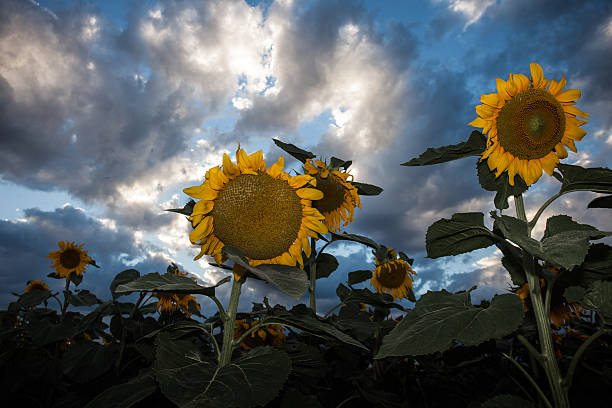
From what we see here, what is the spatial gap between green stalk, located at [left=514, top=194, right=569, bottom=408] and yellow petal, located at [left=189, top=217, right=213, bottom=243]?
6.78 ft

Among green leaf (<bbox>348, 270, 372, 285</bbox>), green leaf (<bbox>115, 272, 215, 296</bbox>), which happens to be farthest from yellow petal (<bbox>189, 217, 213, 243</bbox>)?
green leaf (<bbox>348, 270, 372, 285</bbox>)

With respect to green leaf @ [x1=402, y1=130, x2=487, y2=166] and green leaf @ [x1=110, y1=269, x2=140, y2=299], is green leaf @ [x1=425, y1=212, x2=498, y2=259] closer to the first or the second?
green leaf @ [x1=402, y1=130, x2=487, y2=166]

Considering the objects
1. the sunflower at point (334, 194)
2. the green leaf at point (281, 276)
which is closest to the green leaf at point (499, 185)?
the sunflower at point (334, 194)

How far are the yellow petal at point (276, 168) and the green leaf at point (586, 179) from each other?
1.91 meters

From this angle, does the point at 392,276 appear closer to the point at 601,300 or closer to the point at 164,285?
the point at 601,300

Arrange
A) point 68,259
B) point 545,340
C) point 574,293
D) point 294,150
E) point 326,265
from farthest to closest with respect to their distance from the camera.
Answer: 1. point 68,259
2. point 326,265
3. point 294,150
4. point 574,293
5. point 545,340

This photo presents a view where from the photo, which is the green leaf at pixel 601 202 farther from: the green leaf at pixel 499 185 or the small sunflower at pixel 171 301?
the small sunflower at pixel 171 301

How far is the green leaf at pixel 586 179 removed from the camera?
2195mm

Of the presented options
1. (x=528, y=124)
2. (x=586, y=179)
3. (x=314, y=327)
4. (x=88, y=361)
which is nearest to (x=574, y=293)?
(x=586, y=179)

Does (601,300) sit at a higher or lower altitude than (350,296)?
lower

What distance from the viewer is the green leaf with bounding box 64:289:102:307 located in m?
6.21

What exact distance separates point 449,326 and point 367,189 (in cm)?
218

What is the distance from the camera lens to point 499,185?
8.55 feet

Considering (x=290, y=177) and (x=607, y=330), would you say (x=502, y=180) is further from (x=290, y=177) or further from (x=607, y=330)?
(x=290, y=177)
